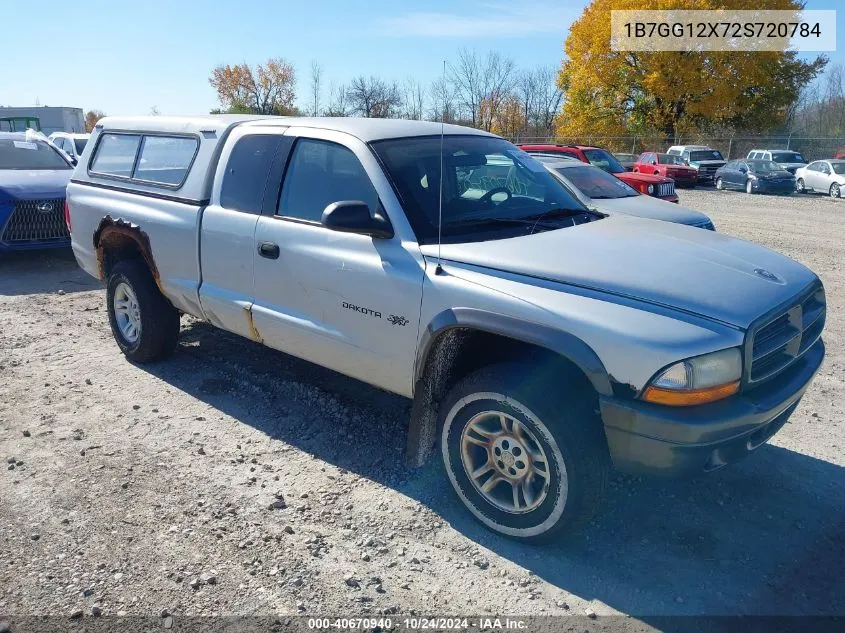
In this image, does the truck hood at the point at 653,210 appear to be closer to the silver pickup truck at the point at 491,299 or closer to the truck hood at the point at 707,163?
the silver pickup truck at the point at 491,299

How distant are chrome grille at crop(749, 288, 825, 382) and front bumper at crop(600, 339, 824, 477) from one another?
16cm

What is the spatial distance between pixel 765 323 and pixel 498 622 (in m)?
1.72

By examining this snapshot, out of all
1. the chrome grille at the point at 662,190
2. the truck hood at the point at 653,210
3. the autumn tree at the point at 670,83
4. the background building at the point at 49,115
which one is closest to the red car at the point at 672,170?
the autumn tree at the point at 670,83

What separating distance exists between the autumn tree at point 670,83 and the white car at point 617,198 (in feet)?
89.3

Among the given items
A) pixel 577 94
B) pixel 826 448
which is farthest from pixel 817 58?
pixel 826 448

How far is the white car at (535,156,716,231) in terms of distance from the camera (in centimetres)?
913

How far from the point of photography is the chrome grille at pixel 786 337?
311 cm

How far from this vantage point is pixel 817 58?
126ft

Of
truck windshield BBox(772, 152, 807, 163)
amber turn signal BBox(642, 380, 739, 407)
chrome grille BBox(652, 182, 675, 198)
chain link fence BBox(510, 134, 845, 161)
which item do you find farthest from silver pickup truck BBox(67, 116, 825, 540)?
chain link fence BBox(510, 134, 845, 161)

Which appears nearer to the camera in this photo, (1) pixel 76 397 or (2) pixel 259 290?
(2) pixel 259 290

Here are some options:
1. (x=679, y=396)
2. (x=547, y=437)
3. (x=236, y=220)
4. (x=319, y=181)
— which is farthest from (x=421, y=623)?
(x=236, y=220)

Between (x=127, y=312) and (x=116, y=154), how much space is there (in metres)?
1.32

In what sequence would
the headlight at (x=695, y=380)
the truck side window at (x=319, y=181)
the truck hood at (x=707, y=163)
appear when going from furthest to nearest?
the truck hood at (x=707, y=163) → the truck side window at (x=319, y=181) → the headlight at (x=695, y=380)

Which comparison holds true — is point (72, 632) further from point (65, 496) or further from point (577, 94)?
point (577, 94)
